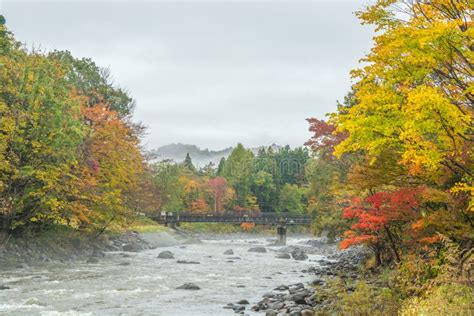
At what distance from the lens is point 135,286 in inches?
810

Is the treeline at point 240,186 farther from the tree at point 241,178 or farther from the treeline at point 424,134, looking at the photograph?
the treeline at point 424,134

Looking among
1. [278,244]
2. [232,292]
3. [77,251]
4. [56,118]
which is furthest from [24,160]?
[278,244]

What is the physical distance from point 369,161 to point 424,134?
355 cm

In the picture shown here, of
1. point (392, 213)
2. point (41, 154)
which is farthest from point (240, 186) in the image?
point (392, 213)

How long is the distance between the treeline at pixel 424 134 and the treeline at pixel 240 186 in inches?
2288

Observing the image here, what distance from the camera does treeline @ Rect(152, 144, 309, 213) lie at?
261 feet

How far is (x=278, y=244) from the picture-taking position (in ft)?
186

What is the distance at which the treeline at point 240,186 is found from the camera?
7956cm

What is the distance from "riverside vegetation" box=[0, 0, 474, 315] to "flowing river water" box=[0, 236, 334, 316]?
145 inches

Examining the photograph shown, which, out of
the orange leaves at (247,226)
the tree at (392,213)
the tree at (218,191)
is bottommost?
the orange leaves at (247,226)

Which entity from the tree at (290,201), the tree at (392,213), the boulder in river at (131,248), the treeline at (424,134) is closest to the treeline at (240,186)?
the tree at (290,201)

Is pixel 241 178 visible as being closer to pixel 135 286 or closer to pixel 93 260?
pixel 93 260

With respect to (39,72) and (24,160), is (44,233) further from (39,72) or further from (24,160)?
(39,72)

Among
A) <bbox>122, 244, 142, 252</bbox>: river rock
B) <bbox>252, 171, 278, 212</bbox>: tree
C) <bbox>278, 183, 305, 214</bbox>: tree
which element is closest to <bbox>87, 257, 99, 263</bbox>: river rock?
<bbox>122, 244, 142, 252</bbox>: river rock
